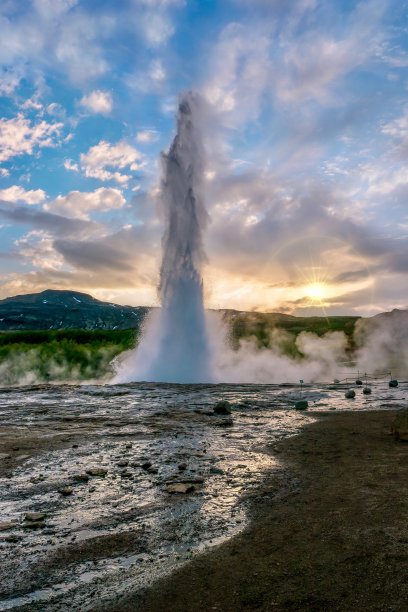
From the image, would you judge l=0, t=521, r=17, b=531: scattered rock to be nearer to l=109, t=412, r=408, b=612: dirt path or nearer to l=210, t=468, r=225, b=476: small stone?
l=109, t=412, r=408, b=612: dirt path

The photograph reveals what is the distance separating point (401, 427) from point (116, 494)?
24.9 feet

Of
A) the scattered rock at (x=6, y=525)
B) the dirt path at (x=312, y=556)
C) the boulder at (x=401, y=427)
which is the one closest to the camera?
the dirt path at (x=312, y=556)

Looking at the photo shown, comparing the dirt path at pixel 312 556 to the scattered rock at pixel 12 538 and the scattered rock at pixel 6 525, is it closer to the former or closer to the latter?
the scattered rock at pixel 12 538

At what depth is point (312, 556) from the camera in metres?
5.01

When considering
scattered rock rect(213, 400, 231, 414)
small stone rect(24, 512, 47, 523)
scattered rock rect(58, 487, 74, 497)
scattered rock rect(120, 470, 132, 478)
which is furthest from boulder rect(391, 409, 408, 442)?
small stone rect(24, 512, 47, 523)

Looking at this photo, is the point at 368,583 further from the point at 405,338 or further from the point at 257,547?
the point at 405,338

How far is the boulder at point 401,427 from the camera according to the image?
38.0 feet

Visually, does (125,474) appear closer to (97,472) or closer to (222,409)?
(97,472)

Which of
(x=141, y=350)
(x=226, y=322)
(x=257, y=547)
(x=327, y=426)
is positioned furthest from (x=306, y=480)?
(x=226, y=322)

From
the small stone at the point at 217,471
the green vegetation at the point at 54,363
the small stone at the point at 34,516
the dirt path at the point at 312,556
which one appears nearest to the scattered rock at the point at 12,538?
the small stone at the point at 34,516

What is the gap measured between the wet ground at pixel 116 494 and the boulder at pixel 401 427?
286 centimetres

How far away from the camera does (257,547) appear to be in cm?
534

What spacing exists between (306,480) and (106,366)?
5117 centimetres

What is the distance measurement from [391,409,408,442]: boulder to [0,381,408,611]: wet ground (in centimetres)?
286
